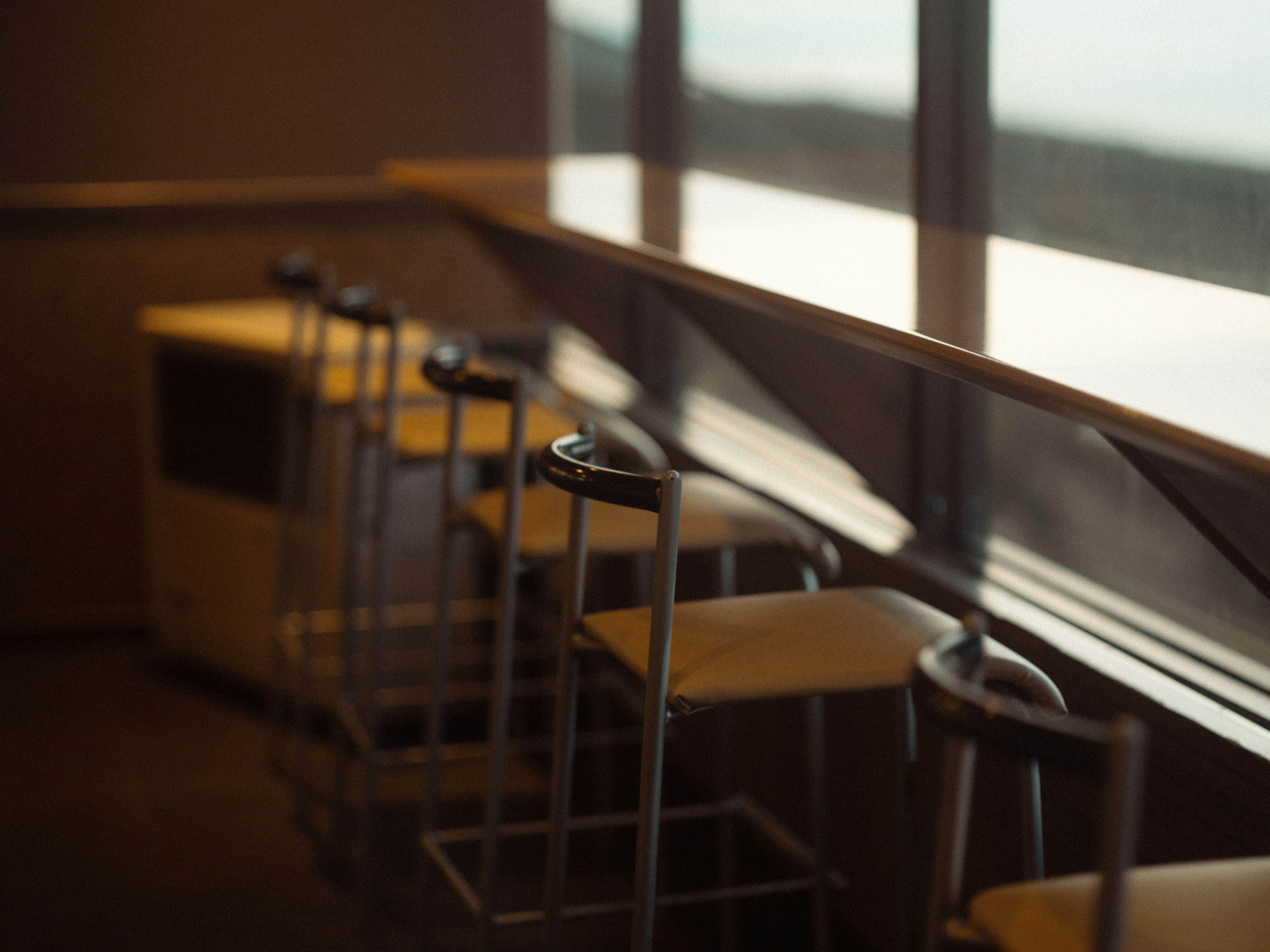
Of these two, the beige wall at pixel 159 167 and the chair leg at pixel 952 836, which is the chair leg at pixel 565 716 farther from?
the beige wall at pixel 159 167

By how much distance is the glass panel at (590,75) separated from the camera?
3.65m

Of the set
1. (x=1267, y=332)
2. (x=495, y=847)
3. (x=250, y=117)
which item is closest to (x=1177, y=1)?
(x=1267, y=332)

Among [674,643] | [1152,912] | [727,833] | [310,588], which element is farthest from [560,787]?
[310,588]

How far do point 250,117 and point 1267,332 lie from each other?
119 inches

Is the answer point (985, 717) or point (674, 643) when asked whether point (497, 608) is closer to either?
point (674, 643)

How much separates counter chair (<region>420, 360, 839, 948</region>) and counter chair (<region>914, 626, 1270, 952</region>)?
72cm

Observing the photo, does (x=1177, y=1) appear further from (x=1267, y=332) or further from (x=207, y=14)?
(x=207, y=14)

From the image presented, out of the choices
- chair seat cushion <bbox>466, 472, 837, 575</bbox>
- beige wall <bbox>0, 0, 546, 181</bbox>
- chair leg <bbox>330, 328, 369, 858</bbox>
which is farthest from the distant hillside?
beige wall <bbox>0, 0, 546, 181</bbox>

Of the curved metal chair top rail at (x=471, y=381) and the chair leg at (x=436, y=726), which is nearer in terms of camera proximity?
the curved metal chair top rail at (x=471, y=381)

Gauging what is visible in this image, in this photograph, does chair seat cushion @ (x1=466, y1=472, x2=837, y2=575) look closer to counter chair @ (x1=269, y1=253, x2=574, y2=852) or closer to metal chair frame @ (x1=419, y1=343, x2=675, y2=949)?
metal chair frame @ (x1=419, y1=343, x2=675, y2=949)

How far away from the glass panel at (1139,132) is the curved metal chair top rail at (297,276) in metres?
1.28

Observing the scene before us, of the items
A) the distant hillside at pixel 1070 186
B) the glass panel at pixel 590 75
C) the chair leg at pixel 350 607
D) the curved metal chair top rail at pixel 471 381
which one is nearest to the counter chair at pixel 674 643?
the curved metal chair top rail at pixel 471 381

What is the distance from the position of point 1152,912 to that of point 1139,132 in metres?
1.11

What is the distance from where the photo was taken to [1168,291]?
142 centimetres
